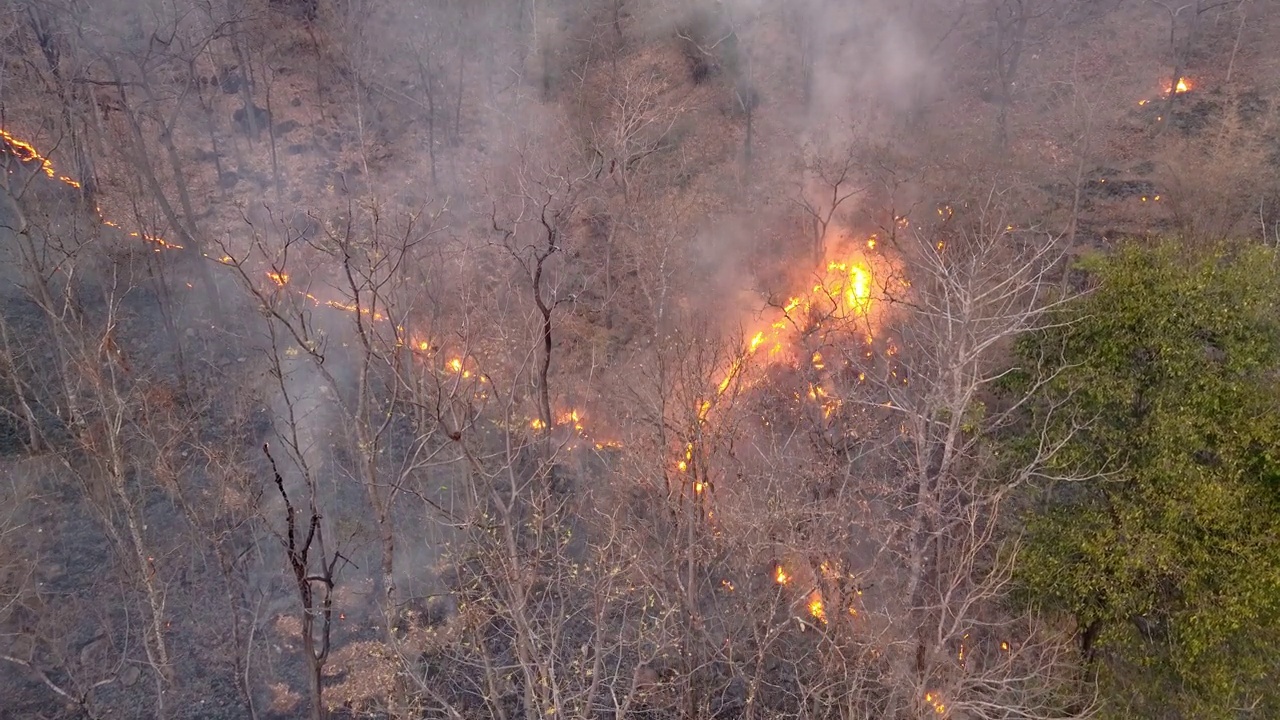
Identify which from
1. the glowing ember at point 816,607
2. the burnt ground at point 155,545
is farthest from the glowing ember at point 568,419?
the glowing ember at point 816,607

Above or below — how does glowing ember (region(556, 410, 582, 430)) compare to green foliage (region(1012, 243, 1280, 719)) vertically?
above

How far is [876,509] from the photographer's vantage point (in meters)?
16.9

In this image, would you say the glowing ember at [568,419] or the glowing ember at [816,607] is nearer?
the glowing ember at [816,607]

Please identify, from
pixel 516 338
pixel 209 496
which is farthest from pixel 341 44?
pixel 209 496

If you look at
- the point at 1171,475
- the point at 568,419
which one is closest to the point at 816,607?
the point at 1171,475

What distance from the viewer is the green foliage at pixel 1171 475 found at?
356 inches

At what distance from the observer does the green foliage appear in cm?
905

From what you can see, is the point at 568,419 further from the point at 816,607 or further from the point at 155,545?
the point at 155,545

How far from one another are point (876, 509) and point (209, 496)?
1469 cm

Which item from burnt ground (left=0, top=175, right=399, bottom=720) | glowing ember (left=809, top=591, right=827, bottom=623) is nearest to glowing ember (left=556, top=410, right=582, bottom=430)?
burnt ground (left=0, top=175, right=399, bottom=720)

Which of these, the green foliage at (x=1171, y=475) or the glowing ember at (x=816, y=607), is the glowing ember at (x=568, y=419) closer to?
the glowing ember at (x=816, y=607)

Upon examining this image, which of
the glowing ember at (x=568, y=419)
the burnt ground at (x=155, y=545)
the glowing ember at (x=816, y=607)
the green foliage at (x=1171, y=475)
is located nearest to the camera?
the green foliage at (x=1171, y=475)

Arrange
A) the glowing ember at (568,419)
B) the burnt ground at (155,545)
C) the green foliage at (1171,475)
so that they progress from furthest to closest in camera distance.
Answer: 1. the glowing ember at (568,419)
2. the burnt ground at (155,545)
3. the green foliage at (1171,475)

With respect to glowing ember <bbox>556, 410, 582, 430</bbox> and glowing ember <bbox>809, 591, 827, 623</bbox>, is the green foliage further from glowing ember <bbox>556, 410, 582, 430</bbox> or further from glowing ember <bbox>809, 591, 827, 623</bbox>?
glowing ember <bbox>556, 410, 582, 430</bbox>
